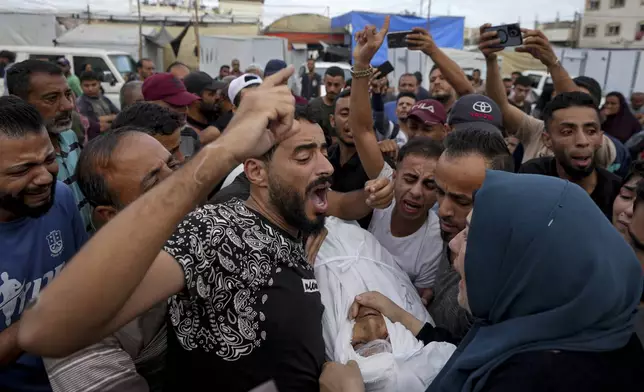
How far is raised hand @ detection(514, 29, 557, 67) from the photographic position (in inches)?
141

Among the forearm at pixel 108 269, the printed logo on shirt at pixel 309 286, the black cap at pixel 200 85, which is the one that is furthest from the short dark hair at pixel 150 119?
the black cap at pixel 200 85

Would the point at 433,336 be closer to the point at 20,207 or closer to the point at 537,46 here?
the point at 20,207

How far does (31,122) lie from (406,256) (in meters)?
1.83

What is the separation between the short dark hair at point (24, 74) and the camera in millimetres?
3492

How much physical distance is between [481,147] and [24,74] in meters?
3.15

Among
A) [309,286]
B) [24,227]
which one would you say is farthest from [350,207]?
[24,227]

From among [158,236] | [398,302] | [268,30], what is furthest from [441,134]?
[268,30]

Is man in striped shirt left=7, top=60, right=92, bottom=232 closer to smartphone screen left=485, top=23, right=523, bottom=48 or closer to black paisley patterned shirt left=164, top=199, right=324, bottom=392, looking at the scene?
black paisley patterned shirt left=164, top=199, right=324, bottom=392

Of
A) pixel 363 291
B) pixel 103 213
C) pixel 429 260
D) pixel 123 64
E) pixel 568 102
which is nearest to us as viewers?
pixel 103 213

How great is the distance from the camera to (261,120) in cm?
137

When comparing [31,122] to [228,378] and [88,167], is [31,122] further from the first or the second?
[228,378]

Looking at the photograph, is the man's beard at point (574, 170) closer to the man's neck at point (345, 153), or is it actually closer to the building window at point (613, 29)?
the man's neck at point (345, 153)

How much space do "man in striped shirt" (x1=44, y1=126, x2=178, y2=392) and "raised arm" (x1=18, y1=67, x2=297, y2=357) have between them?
0.29m

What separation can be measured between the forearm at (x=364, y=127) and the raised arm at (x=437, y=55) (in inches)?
36.3
